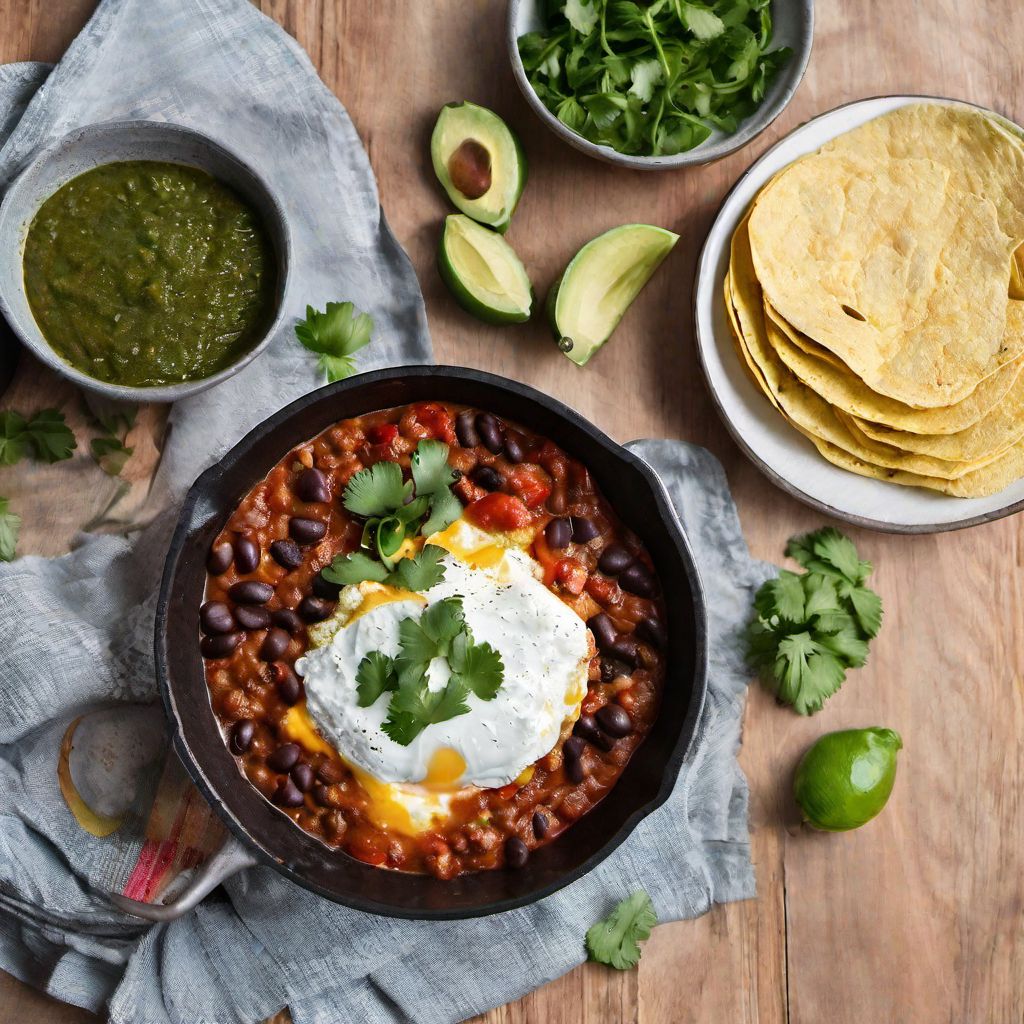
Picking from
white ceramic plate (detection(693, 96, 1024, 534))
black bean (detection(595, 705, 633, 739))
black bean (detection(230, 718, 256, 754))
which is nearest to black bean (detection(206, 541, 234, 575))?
black bean (detection(230, 718, 256, 754))

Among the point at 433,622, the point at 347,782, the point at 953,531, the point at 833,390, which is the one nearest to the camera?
the point at 433,622

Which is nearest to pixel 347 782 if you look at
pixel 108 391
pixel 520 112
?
pixel 108 391

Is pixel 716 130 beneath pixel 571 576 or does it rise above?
above

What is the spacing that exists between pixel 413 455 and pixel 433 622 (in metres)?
0.54

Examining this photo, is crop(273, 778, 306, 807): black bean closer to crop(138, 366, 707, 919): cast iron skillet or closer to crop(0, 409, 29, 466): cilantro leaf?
crop(138, 366, 707, 919): cast iron skillet

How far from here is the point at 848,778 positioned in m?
3.72

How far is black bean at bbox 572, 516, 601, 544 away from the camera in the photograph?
11.3ft

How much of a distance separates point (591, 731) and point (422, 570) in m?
0.77

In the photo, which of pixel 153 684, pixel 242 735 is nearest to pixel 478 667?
pixel 242 735

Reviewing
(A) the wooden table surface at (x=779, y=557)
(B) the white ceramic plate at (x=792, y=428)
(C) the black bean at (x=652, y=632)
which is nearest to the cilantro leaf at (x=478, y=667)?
(C) the black bean at (x=652, y=632)

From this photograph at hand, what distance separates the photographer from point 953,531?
4.02 metres

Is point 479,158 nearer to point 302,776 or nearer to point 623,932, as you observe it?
point 302,776

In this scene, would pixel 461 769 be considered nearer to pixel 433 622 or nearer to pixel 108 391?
pixel 433 622

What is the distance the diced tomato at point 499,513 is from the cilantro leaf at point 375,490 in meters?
0.25
